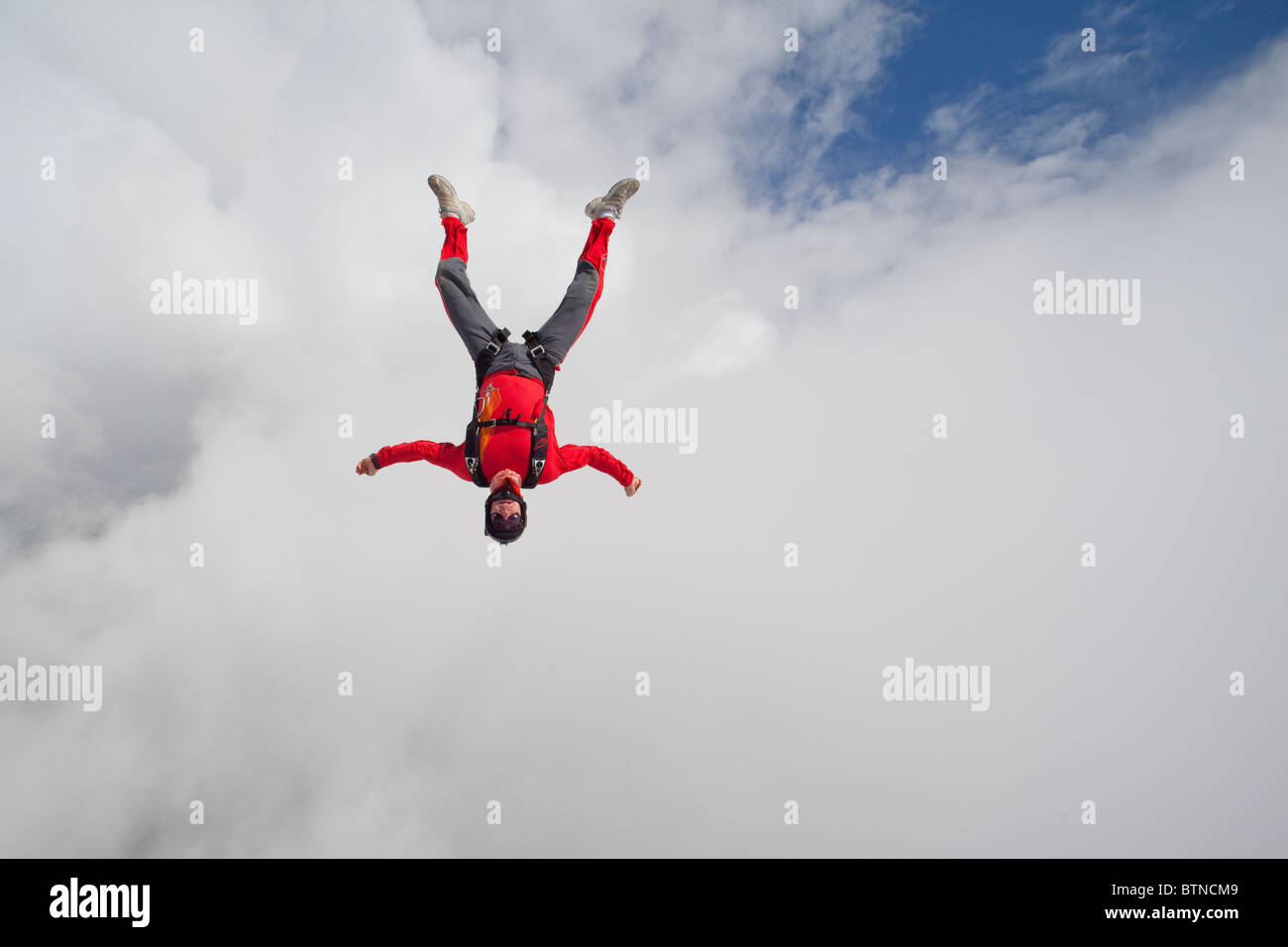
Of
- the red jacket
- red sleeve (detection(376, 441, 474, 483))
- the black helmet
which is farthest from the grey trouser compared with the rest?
the black helmet

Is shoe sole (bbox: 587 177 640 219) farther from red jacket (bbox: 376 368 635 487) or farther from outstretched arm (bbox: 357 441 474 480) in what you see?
outstretched arm (bbox: 357 441 474 480)

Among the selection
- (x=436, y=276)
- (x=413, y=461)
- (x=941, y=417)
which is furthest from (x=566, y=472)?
(x=941, y=417)

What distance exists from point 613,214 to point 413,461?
5.63m

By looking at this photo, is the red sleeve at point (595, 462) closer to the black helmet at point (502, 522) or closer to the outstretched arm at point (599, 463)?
the outstretched arm at point (599, 463)

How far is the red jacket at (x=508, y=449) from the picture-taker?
708 centimetres

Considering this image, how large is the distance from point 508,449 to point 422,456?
1.53m

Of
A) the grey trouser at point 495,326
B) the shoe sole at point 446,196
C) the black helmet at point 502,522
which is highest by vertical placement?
the shoe sole at point 446,196

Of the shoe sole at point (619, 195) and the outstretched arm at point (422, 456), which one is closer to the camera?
the outstretched arm at point (422, 456)

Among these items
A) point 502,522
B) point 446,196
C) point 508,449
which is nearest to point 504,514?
point 502,522

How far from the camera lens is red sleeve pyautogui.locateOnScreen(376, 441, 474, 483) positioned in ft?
23.8

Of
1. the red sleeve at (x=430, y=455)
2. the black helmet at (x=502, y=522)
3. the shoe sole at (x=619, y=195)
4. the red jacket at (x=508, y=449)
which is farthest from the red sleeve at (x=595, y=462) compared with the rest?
the shoe sole at (x=619, y=195)

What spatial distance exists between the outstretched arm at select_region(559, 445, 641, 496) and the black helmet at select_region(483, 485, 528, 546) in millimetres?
1149

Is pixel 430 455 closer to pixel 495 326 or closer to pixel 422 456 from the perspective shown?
pixel 422 456

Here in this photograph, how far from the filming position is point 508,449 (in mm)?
7066
